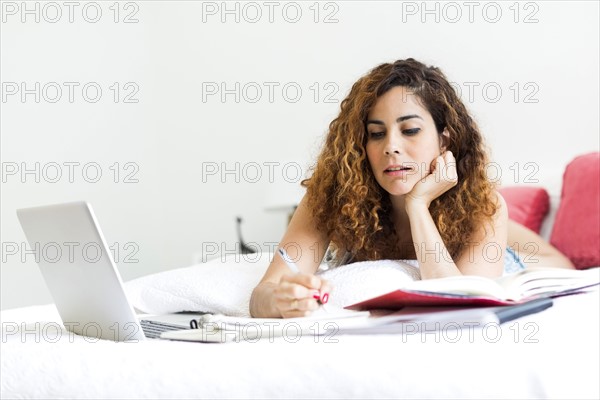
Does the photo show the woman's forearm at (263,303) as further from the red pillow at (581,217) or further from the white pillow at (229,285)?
the red pillow at (581,217)

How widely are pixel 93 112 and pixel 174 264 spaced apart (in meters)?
0.97

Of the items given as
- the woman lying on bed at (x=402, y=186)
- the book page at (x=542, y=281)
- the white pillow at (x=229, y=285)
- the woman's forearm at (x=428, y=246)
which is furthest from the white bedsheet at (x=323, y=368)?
the woman lying on bed at (x=402, y=186)

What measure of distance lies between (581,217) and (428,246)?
869mm

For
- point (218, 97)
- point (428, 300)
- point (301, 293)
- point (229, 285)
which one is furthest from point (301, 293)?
point (218, 97)

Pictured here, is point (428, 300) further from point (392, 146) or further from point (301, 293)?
point (392, 146)

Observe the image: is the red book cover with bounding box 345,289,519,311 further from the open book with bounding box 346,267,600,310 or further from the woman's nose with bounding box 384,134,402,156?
the woman's nose with bounding box 384,134,402,156

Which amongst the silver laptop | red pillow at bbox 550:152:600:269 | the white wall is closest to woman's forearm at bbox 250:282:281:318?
the silver laptop

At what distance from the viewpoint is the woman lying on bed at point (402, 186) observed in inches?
74.8

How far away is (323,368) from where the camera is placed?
1.00m

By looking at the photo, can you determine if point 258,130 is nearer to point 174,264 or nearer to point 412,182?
point 174,264

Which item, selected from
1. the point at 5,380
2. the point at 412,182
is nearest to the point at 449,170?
the point at 412,182

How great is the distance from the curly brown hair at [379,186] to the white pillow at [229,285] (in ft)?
0.61

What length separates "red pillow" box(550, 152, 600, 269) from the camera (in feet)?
7.95

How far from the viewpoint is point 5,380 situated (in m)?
1.09
